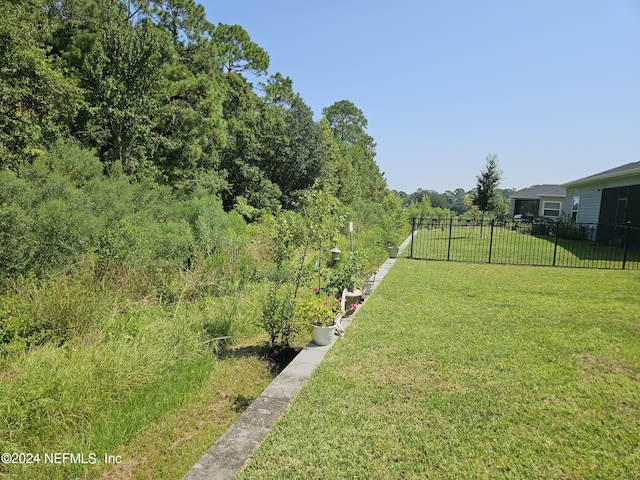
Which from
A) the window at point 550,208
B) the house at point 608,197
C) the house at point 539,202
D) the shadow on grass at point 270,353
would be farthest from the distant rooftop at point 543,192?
the shadow on grass at point 270,353

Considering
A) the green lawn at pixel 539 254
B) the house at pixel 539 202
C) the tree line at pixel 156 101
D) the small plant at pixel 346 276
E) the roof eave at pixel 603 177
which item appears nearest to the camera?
the small plant at pixel 346 276

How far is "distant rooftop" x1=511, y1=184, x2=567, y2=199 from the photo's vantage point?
26.7 m

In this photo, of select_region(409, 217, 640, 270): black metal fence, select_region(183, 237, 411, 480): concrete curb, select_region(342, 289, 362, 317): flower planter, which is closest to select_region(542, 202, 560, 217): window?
select_region(409, 217, 640, 270): black metal fence

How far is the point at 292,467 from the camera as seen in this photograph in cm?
216

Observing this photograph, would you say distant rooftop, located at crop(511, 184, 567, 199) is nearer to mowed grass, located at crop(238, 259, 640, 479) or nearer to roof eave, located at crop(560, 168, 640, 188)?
roof eave, located at crop(560, 168, 640, 188)

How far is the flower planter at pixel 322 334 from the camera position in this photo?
4121 mm

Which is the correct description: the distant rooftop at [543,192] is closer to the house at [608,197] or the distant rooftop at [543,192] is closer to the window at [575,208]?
the house at [608,197]

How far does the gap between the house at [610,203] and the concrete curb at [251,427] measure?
1148cm

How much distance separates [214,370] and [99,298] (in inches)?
67.8

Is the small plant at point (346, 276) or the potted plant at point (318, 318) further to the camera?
the small plant at point (346, 276)

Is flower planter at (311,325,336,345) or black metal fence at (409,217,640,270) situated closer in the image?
flower planter at (311,325,336,345)

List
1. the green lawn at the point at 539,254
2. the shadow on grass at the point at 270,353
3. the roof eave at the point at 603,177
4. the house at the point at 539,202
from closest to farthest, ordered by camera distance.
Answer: the shadow on grass at the point at 270,353, the green lawn at the point at 539,254, the roof eave at the point at 603,177, the house at the point at 539,202

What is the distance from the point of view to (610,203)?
45.8 feet

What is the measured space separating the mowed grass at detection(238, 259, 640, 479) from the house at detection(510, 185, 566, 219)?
25022 millimetres
